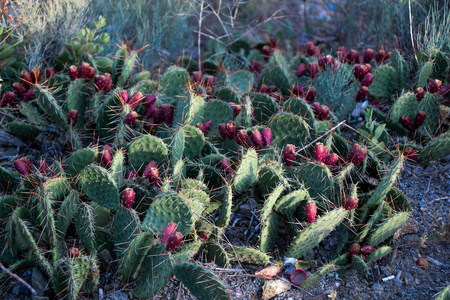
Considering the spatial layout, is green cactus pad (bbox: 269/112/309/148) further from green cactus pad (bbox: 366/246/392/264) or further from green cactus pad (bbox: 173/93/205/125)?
green cactus pad (bbox: 366/246/392/264)

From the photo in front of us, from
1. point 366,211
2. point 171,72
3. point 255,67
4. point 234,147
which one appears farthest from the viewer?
point 255,67

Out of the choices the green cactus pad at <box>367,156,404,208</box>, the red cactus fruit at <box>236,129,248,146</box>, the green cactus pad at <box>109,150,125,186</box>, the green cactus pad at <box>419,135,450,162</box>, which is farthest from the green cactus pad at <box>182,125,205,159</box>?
the green cactus pad at <box>419,135,450,162</box>

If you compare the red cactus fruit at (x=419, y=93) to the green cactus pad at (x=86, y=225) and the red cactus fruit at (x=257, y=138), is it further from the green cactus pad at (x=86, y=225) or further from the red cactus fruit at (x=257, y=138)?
the green cactus pad at (x=86, y=225)

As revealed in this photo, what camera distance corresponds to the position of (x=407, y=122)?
342cm

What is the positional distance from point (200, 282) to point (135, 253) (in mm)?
418

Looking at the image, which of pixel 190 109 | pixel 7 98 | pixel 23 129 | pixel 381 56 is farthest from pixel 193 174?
pixel 381 56

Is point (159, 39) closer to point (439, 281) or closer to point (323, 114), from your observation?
point (323, 114)

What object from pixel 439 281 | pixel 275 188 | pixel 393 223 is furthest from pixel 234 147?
pixel 439 281

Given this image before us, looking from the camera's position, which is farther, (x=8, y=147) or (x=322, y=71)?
(x=322, y=71)

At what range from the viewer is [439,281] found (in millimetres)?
2580

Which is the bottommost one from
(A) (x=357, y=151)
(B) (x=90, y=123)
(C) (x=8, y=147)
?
(C) (x=8, y=147)

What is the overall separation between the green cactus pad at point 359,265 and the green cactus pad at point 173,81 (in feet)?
6.75

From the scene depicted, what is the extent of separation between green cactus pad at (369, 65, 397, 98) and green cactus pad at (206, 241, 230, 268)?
2.13 metres

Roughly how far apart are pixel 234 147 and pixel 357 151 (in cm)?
87
